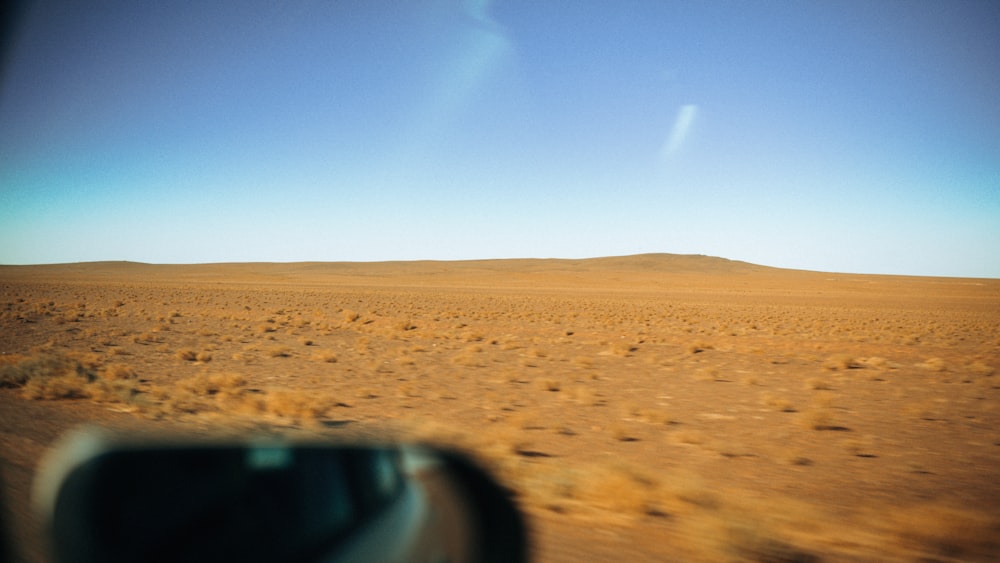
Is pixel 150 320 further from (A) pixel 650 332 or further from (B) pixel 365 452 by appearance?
(B) pixel 365 452

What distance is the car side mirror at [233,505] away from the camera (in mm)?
1853

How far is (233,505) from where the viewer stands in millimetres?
1929

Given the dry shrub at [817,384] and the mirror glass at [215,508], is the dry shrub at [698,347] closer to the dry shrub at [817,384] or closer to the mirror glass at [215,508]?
the dry shrub at [817,384]

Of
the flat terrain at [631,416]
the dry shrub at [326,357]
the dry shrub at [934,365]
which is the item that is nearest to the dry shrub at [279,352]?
the flat terrain at [631,416]

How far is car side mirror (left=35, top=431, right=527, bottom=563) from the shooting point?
1.85 m

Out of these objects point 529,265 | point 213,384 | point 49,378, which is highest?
point 529,265

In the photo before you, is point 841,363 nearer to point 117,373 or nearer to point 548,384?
point 548,384

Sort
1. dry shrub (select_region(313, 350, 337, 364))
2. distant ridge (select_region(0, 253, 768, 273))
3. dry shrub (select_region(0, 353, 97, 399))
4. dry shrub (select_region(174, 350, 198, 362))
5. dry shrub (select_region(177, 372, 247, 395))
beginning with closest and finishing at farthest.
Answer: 1. dry shrub (select_region(0, 353, 97, 399))
2. dry shrub (select_region(177, 372, 247, 395))
3. dry shrub (select_region(174, 350, 198, 362))
4. dry shrub (select_region(313, 350, 337, 364))
5. distant ridge (select_region(0, 253, 768, 273))

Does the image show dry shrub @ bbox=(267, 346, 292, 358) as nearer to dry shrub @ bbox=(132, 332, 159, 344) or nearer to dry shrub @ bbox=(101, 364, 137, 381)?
dry shrub @ bbox=(101, 364, 137, 381)

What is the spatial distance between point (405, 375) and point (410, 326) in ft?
41.3

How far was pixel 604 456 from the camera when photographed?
6.98m

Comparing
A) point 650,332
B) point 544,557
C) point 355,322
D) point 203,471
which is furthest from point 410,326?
point 203,471

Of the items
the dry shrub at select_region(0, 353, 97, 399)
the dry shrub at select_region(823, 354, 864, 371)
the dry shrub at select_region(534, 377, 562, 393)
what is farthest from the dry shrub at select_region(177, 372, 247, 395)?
the dry shrub at select_region(823, 354, 864, 371)

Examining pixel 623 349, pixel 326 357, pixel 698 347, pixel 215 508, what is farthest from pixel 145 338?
pixel 215 508
